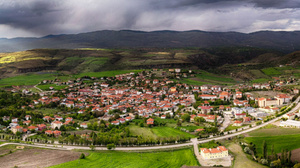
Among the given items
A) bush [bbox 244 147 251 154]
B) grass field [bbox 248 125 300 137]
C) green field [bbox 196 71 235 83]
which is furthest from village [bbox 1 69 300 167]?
green field [bbox 196 71 235 83]

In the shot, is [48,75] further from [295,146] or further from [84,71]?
[295,146]

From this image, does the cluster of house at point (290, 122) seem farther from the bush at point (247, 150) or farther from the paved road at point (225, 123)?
the bush at point (247, 150)

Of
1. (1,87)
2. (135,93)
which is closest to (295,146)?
→ (135,93)

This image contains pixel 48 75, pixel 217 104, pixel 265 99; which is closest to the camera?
pixel 265 99

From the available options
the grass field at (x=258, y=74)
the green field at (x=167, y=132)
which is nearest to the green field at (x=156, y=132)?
the green field at (x=167, y=132)

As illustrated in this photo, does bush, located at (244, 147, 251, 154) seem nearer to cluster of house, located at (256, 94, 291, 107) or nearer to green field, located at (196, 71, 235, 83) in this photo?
cluster of house, located at (256, 94, 291, 107)

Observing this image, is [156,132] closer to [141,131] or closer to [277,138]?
[141,131]
